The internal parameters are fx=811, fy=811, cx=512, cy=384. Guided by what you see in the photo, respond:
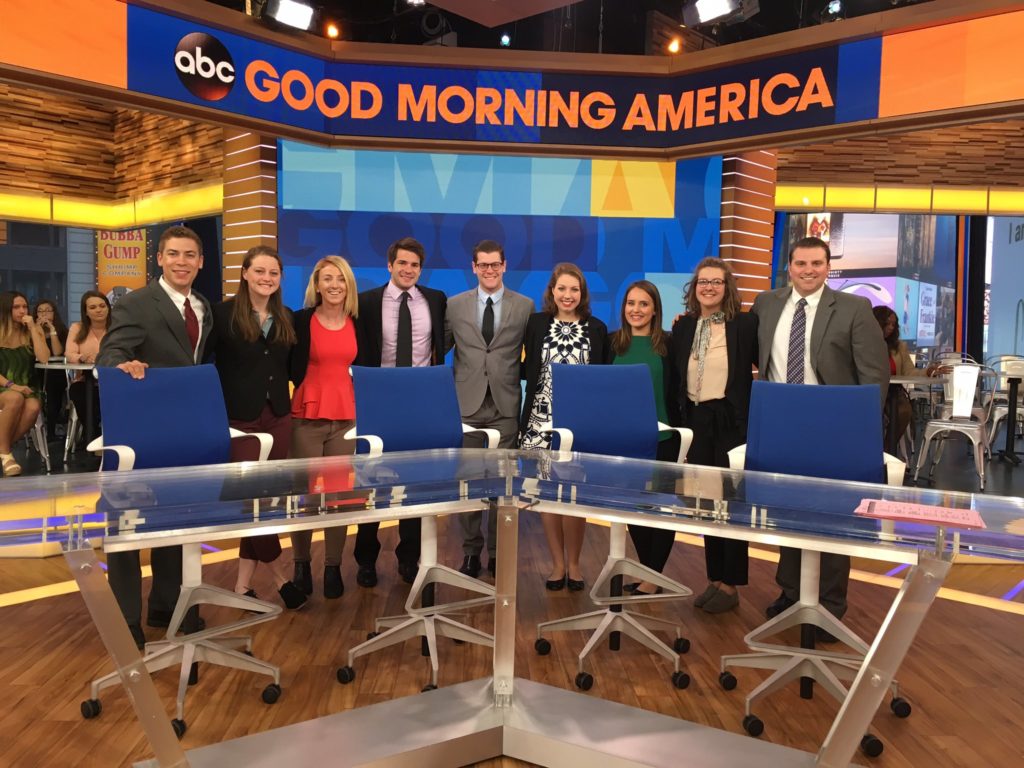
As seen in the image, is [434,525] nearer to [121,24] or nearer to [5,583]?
[5,583]

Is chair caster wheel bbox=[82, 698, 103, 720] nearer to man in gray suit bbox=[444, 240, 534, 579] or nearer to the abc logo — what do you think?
man in gray suit bbox=[444, 240, 534, 579]

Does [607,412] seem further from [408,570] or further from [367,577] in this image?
[367,577]

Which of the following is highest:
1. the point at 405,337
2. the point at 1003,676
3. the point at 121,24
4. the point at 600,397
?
the point at 121,24

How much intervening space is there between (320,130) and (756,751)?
16.9 ft

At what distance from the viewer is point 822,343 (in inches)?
134

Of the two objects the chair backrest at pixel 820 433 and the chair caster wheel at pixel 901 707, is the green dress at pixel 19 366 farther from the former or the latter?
the chair caster wheel at pixel 901 707

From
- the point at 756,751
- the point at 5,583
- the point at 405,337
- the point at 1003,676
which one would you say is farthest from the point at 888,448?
the point at 5,583

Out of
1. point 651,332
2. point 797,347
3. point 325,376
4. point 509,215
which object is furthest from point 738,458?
point 509,215

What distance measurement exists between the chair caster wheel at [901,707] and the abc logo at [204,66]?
5.27 meters

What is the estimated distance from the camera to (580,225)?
20.4ft

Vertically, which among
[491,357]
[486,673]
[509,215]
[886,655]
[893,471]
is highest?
[509,215]

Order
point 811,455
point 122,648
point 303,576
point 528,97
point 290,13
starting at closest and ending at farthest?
point 122,648
point 811,455
point 303,576
point 290,13
point 528,97

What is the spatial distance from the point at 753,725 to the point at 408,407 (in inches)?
69.6

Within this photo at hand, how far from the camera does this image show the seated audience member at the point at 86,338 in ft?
22.0
